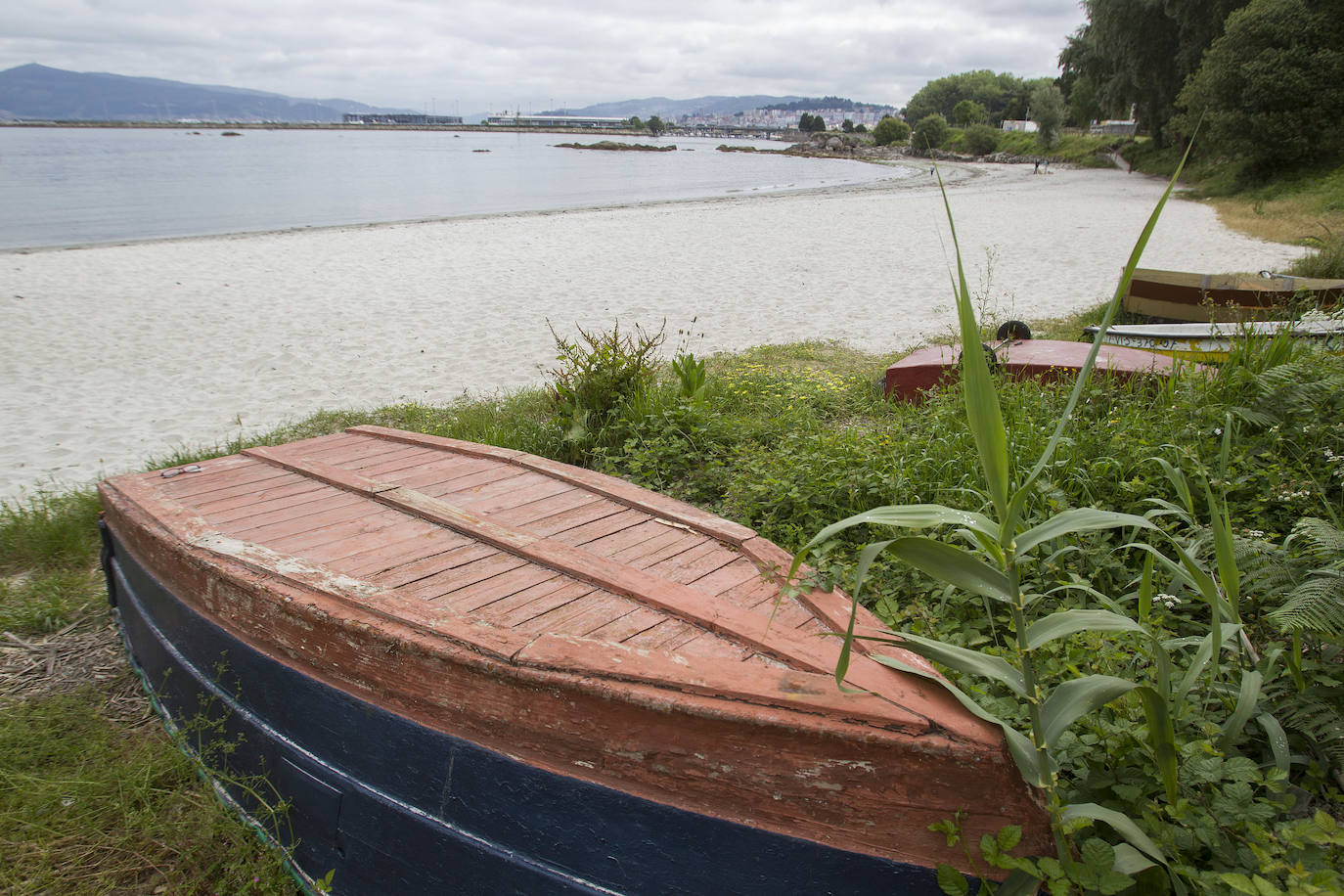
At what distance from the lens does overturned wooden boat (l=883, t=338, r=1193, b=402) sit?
4523 millimetres

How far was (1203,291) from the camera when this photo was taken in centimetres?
729

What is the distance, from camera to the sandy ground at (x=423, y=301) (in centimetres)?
748

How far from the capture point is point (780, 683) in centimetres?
175

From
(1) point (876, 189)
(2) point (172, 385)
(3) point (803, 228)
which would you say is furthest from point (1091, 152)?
(2) point (172, 385)

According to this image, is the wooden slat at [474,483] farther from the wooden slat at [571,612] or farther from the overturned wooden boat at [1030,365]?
the overturned wooden boat at [1030,365]

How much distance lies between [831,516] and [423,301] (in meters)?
9.80

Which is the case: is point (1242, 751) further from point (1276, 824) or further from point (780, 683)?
point (780, 683)

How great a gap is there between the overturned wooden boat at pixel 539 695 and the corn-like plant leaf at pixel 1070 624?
0.22 meters

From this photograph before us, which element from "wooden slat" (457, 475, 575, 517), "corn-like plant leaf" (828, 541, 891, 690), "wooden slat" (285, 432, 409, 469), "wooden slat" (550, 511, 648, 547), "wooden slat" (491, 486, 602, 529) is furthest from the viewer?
"wooden slat" (285, 432, 409, 469)

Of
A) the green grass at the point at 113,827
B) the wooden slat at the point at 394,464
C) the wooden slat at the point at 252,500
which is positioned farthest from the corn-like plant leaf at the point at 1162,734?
the wooden slat at the point at 252,500

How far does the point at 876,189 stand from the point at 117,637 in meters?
35.4

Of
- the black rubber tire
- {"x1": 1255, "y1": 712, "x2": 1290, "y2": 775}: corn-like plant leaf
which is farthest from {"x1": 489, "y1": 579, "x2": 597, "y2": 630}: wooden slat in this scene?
the black rubber tire

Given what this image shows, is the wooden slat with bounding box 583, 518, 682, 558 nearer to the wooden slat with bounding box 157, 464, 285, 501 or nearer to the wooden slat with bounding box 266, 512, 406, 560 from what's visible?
the wooden slat with bounding box 266, 512, 406, 560

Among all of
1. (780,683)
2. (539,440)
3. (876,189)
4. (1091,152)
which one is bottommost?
(539,440)
